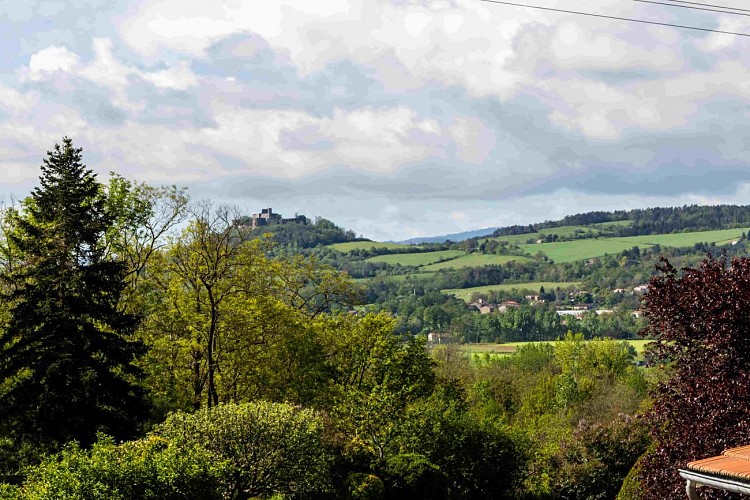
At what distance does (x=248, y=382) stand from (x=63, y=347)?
7.90 meters

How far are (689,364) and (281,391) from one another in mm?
14140

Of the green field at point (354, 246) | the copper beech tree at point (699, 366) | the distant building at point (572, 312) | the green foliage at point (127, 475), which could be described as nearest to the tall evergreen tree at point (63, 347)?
the green foliage at point (127, 475)

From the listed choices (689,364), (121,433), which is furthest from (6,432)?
(689,364)

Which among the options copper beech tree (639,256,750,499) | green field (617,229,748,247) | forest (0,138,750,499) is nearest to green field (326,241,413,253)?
green field (617,229,748,247)

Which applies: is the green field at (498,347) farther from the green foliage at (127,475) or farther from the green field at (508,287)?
the green foliage at (127,475)

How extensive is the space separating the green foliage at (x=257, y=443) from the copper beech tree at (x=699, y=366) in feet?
24.2

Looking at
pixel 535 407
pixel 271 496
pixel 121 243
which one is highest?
pixel 121 243

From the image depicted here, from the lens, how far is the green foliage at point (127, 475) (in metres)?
13.1

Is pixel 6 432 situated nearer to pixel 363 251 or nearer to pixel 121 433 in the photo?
pixel 121 433

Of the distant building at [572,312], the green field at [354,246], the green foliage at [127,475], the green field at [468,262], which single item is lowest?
the distant building at [572,312]

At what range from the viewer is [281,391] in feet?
86.7

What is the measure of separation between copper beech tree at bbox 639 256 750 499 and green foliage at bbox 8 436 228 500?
870 centimetres

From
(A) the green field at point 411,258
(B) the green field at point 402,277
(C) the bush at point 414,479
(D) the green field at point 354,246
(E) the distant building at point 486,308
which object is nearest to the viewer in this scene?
(C) the bush at point 414,479

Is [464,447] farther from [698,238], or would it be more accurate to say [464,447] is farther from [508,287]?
[698,238]
